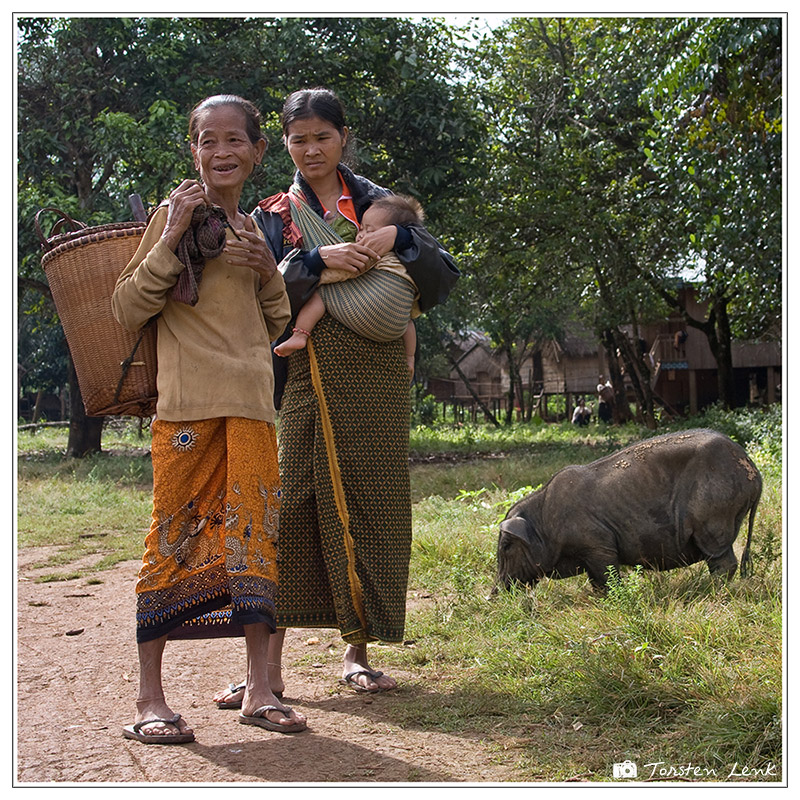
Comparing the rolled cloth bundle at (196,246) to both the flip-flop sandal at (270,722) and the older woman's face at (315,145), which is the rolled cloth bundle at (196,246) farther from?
the flip-flop sandal at (270,722)

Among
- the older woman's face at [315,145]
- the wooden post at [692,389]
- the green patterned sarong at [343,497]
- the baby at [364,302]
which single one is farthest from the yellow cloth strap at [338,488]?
the wooden post at [692,389]

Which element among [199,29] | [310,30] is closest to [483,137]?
[310,30]

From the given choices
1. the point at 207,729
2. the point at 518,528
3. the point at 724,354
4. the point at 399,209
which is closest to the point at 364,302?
the point at 399,209

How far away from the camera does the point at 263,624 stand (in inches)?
120

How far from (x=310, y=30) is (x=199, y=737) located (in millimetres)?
11603

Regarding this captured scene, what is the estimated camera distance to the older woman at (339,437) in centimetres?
353

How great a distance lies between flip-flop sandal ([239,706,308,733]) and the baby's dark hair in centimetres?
188

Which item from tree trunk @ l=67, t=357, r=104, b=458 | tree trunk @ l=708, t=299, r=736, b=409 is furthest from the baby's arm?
tree trunk @ l=708, t=299, r=736, b=409

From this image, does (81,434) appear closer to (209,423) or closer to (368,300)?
(368,300)

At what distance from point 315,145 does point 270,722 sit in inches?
84.5

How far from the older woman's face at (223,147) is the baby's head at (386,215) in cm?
63

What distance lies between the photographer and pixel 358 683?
3.56m

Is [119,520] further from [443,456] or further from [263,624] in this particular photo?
[443,456]

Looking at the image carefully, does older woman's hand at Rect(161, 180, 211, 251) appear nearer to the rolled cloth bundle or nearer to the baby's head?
the rolled cloth bundle
